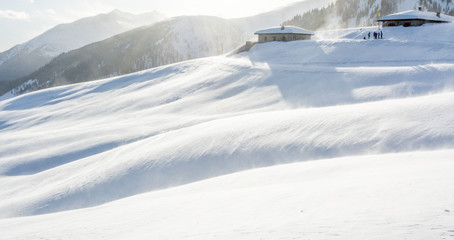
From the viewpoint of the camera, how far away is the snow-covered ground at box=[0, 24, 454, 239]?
799 centimetres

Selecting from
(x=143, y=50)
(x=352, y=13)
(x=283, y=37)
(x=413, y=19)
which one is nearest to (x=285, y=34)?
(x=283, y=37)

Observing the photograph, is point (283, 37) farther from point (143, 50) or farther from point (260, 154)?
point (143, 50)

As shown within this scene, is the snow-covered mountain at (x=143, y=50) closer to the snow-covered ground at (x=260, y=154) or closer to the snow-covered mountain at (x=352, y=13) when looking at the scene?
the snow-covered mountain at (x=352, y=13)

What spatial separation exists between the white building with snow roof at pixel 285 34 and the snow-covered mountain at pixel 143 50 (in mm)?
111385

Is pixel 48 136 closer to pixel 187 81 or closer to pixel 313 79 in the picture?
pixel 187 81

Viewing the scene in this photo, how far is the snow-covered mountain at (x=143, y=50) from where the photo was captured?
538 ft

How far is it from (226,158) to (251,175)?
3787 millimetres

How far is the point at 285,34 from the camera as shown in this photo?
53250mm

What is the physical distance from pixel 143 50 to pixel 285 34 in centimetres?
12480

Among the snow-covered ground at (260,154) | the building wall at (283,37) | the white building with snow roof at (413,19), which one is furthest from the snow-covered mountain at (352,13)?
the snow-covered ground at (260,154)

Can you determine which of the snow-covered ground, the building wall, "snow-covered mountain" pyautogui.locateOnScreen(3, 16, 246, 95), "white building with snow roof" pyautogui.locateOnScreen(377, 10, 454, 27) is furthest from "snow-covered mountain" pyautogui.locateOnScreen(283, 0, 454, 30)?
the snow-covered ground

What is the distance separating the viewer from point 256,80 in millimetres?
37531

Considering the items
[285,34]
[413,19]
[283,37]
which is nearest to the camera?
[413,19]

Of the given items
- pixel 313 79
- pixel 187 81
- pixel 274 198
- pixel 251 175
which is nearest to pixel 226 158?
pixel 251 175
